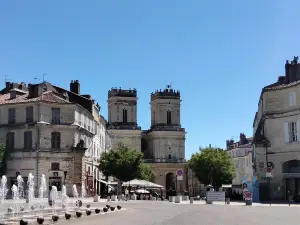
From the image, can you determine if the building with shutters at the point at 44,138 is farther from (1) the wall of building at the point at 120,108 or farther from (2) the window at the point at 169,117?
(2) the window at the point at 169,117

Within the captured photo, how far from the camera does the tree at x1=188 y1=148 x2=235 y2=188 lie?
81188mm

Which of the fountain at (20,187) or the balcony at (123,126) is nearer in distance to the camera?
the fountain at (20,187)

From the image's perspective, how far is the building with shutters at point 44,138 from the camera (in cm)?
5572

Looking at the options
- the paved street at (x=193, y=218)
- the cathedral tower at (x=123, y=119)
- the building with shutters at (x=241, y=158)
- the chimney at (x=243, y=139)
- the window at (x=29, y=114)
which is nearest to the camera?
the paved street at (x=193, y=218)

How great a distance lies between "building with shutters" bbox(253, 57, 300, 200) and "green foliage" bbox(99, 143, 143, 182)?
17.6 metres

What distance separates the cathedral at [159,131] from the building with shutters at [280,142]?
46634 mm

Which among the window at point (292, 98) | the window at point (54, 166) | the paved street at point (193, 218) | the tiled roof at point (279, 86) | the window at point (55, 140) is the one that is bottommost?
the paved street at point (193, 218)

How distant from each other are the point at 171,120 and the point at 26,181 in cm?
5130

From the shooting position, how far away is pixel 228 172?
82.2 metres

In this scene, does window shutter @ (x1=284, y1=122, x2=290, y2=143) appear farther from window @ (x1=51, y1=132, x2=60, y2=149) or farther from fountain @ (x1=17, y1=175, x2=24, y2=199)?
fountain @ (x1=17, y1=175, x2=24, y2=199)

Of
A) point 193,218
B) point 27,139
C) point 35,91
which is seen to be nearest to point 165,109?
point 35,91

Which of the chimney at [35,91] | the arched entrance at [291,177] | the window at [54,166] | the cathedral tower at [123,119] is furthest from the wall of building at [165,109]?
the arched entrance at [291,177]

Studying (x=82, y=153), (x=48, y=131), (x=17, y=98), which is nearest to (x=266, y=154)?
(x=82, y=153)

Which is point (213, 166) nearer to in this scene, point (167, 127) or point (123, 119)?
point (167, 127)
